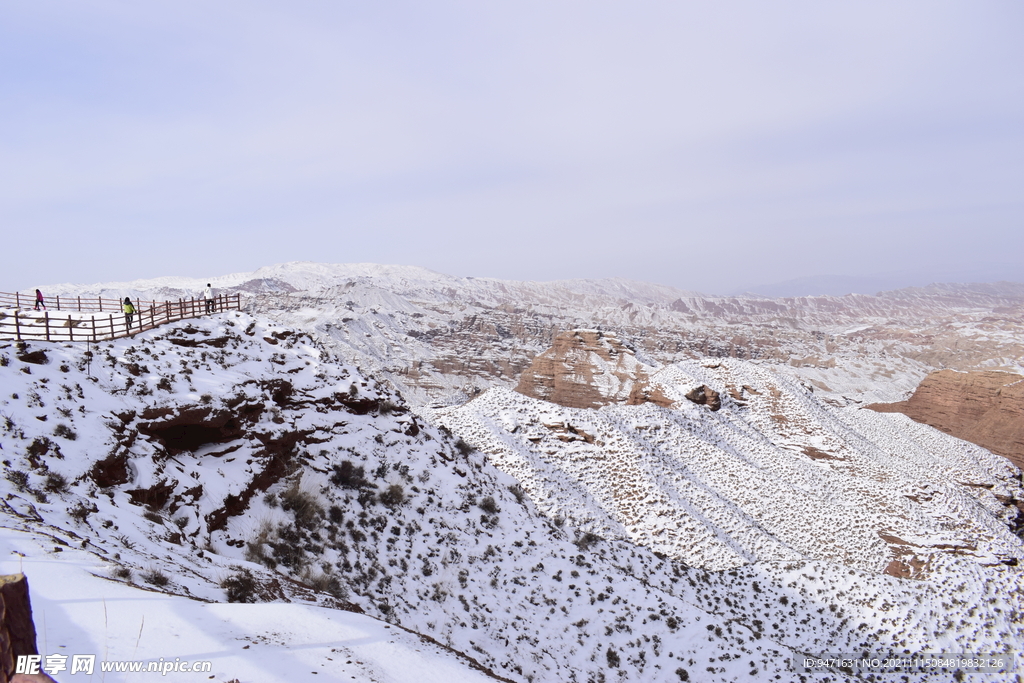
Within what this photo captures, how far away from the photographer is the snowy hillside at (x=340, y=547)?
7.06 m

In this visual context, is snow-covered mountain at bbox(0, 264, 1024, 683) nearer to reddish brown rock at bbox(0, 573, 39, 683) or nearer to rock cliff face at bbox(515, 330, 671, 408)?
reddish brown rock at bbox(0, 573, 39, 683)

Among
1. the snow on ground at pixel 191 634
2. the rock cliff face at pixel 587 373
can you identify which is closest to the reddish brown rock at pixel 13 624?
the snow on ground at pixel 191 634

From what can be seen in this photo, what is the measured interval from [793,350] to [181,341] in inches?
4835

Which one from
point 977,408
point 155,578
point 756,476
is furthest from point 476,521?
point 977,408

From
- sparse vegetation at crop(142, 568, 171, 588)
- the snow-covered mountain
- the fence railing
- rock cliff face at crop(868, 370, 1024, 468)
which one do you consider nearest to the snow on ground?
the snow-covered mountain

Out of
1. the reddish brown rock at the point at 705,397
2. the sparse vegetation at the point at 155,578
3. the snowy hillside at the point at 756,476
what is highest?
the sparse vegetation at the point at 155,578

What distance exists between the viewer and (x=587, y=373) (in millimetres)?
42281

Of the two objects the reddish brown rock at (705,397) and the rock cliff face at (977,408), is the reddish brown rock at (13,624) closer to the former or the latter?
the reddish brown rock at (705,397)

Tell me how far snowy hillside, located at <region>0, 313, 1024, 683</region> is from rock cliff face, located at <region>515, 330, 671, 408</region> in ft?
63.1

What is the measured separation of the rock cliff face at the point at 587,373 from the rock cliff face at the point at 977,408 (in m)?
24.1

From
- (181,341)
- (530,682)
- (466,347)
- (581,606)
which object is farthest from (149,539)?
(466,347)

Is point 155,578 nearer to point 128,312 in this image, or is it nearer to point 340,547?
point 340,547

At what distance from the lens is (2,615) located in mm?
3037

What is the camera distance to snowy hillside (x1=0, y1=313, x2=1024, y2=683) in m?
7.06
